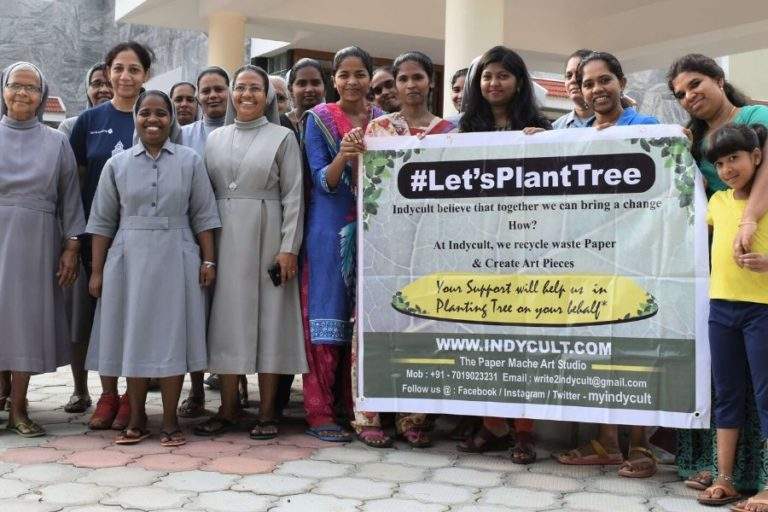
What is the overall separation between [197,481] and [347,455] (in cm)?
80

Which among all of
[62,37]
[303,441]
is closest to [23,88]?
[303,441]

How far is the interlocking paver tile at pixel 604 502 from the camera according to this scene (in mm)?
3580

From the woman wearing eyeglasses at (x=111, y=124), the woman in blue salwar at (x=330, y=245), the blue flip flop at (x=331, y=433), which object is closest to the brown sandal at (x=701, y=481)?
the woman in blue salwar at (x=330, y=245)

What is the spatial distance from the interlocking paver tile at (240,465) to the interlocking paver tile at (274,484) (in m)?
0.10

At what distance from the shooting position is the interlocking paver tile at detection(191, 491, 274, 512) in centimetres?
350

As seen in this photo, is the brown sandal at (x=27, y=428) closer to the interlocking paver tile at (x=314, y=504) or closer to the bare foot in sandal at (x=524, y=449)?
the interlocking paver tile at (x=314, y=504)

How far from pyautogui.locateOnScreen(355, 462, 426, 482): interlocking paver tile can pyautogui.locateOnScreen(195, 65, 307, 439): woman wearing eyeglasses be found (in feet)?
2.45

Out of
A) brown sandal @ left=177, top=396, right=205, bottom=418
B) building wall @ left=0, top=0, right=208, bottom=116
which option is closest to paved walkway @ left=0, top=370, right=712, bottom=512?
brown sandal @ left=177, top=396, right=205, bottom=418

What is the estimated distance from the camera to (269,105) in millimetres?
4918

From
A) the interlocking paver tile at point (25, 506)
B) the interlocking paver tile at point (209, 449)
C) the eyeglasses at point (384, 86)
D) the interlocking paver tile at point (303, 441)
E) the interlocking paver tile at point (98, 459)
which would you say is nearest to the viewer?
the interlocking paver tile at point (25, 506)

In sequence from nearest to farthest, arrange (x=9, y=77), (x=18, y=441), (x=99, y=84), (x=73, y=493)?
(x=73, y=493)
(x=18, y=441)
(x=9, y=77)
(x=99, y=84)

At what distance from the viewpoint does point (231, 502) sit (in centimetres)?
358

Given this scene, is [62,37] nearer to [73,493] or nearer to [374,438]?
[374,438]

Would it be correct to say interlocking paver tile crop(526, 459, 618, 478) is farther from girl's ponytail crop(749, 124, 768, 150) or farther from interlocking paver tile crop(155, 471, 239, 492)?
girl's ponytail crop(749, 124, 768, 150)
